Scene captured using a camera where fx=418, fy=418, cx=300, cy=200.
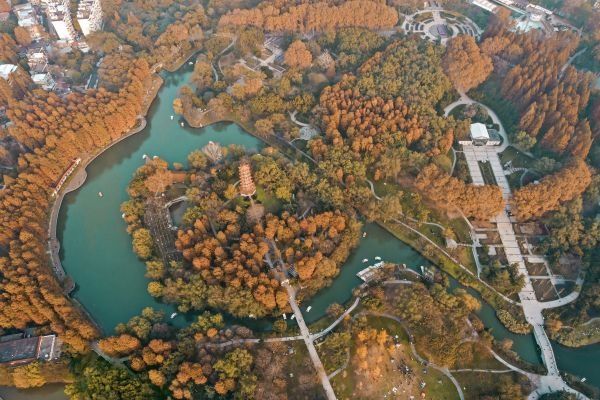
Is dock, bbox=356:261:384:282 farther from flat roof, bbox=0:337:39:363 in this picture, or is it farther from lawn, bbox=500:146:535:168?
flat roof, bbox=0:337:39:363

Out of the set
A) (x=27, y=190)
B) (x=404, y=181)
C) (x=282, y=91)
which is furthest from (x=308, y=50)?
(x=27, y=190)

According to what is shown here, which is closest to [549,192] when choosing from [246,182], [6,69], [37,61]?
[246,182]

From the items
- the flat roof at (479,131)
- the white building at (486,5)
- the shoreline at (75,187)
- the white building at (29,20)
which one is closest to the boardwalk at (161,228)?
the shoreline at (75,187)

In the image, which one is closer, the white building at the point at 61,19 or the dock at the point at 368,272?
the dock at the point at 368,272

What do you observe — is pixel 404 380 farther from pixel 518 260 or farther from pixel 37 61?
pixel 37 61

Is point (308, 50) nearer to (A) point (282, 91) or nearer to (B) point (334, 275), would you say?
(A) point (282, 91)

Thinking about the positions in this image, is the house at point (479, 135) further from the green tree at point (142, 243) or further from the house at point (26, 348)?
the house at point (26, 348)
